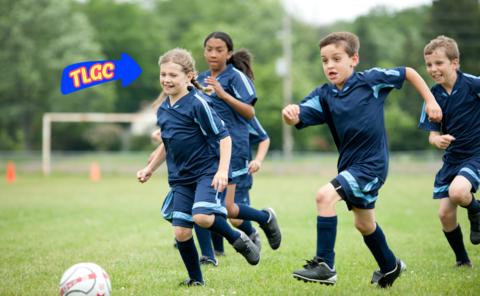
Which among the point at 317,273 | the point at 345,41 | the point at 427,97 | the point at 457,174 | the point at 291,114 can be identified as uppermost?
the point at 345,41

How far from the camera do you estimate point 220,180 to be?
5.42 metres

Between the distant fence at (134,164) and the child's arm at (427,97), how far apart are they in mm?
24831

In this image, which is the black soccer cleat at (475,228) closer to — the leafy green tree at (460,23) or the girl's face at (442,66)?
the girl's face at (442,66)

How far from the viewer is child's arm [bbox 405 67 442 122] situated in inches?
201

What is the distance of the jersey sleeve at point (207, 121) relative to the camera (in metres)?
5.61

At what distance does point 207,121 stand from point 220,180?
0.55m

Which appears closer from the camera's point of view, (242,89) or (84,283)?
(84,283)

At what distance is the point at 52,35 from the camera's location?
4222cm

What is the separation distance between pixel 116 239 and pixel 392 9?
220 ft

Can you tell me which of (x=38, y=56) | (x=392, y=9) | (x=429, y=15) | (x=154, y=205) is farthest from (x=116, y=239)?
(x=392, y=9)

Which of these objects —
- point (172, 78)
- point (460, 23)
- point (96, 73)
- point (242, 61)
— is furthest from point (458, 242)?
point (460, 23)

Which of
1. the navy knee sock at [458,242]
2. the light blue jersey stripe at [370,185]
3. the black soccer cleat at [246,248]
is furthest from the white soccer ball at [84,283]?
the navy knee sock at [458,242]

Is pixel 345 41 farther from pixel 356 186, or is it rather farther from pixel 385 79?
pixel 356 186

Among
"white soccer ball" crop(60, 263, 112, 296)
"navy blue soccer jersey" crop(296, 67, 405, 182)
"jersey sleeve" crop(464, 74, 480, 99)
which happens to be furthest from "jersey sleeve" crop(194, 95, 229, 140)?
"jersey sleeve" crop(464, 74, 480, 99)
